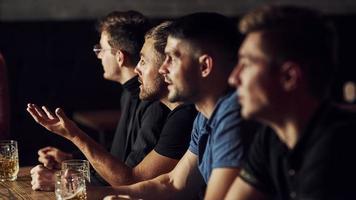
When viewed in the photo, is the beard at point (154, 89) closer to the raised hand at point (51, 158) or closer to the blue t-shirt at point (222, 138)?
the raised hand at point (51, 158)

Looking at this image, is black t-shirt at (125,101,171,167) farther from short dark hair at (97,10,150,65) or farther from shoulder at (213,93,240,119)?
shoulder at (213,93,240,119)

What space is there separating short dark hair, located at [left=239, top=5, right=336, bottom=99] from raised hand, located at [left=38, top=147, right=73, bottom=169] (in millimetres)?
1439

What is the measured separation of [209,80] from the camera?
2494 mm

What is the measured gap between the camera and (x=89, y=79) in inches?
231

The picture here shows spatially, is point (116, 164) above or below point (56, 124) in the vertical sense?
below

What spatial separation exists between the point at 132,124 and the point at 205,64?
3.33ft

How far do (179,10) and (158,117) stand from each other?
3055mm

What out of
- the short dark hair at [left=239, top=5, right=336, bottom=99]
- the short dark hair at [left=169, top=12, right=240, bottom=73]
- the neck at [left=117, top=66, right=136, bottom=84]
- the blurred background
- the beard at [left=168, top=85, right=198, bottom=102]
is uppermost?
the short dark hair at [left=239, top=5, right=336, bottom=99]

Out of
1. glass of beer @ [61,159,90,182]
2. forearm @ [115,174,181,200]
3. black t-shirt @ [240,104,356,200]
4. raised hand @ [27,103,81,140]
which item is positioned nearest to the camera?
black t-shirt @ [240,104,356,200]

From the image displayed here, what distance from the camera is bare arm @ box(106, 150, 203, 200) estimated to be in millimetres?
2742

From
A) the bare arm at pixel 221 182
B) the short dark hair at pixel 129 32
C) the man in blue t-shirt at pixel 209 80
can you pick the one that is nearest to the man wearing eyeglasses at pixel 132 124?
the short dark hair at pixel 129 32

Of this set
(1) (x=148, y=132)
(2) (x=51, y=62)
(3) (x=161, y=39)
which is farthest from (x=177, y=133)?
(2) (x=51, y=62)

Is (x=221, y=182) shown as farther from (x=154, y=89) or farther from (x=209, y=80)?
(x=154, y=89)

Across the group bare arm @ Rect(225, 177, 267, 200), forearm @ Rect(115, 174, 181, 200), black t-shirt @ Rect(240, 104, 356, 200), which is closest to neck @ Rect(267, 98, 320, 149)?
black t-shirt @ Rect(240, 104, 356, 200)
